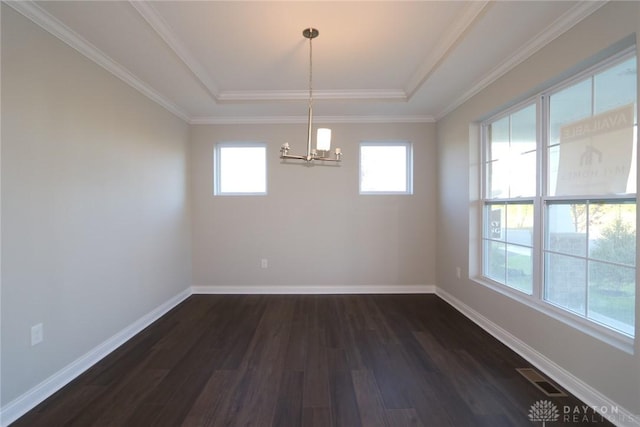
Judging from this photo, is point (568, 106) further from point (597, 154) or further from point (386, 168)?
point (386, 168)

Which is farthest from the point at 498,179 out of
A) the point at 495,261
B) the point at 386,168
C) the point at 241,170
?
the point at 241,170

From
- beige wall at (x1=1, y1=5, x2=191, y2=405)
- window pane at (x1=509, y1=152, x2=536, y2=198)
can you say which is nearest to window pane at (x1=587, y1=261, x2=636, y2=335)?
window pane at (x1=509, y1=152, x2=536, y2=198)

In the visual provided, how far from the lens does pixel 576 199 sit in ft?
6.38

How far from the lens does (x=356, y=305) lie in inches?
139

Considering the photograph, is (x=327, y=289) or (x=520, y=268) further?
(x=327, y=289)

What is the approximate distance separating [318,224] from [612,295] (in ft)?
9.82

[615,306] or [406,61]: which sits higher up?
[406,61]

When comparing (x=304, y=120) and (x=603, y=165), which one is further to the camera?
(x=304, y=120)

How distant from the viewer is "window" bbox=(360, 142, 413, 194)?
405 centimetres

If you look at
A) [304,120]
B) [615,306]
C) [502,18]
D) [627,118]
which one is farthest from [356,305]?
[502,18]

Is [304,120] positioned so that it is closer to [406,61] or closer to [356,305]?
[406,61]

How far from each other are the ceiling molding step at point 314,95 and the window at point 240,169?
784 mm

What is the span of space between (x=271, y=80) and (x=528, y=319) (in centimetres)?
344

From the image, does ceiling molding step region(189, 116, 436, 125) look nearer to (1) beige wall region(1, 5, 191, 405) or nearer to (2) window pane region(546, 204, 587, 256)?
(1) beige wall region(1, 5, 191, 405)
